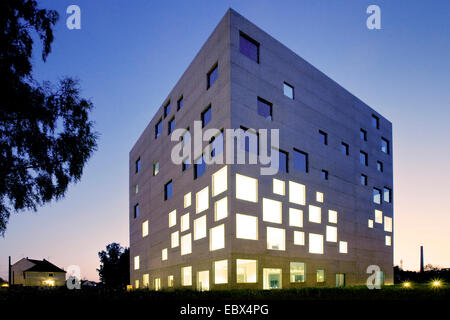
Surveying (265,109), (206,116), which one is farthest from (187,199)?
(265,109)

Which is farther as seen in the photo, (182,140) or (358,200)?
(358,200)

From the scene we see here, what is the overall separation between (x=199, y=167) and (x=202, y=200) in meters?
2.48

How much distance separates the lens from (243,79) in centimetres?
2245

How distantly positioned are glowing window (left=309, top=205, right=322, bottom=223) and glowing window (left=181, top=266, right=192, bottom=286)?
9840 mm

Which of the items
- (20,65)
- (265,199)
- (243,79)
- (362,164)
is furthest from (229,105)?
(362,164)

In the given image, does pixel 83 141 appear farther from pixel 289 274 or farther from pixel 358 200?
pixel 358 200

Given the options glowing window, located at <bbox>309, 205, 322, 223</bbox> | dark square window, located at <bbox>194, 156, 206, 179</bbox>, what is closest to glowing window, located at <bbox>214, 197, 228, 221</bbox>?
dark square window, located at <bbox>194, 156, 206, 179</bbox>

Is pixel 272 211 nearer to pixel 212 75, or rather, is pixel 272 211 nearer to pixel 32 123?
pixel 212 75

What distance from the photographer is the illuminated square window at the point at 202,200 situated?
23.6 metres

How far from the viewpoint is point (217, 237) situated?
2178 cm

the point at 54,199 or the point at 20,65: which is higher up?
the point at 20,65

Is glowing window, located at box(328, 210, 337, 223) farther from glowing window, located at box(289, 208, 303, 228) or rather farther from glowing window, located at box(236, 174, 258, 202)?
glowing window, located at box(236, 174, 258, 202)
